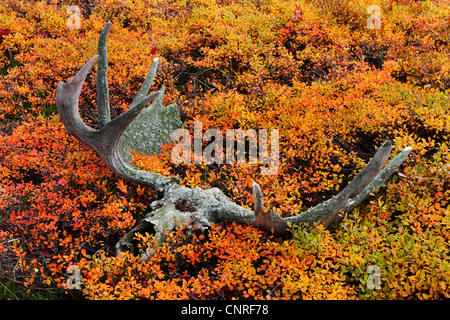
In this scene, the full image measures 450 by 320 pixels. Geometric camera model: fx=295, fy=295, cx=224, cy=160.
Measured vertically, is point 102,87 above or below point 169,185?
above

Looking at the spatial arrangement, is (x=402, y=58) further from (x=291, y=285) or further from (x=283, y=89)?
(x=291, y=285)

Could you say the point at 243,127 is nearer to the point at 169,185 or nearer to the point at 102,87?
the point at 169,185

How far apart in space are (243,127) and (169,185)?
6.93 ft

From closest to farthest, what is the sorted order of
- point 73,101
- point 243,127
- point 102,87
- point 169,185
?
point 73,101, point 102,87, point 169,185, point 243,127

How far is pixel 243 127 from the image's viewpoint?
6.00 metres

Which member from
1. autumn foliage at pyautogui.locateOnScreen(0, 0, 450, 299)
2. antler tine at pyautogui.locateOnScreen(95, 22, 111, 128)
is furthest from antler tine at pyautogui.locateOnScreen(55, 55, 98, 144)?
autumn foliage at pyautogui.locateOnScreen(0, 0, 450, 299)

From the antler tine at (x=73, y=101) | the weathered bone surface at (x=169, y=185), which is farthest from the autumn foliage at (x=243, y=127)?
the antler tine at (x=73, y=101)

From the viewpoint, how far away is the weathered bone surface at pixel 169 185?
12.4 ft

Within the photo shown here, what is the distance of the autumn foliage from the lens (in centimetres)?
358

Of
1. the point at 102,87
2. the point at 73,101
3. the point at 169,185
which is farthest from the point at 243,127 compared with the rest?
the point at 73,101

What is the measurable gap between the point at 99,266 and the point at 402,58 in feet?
26.2

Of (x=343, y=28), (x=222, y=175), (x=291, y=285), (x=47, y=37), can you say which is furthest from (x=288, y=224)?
(x=47, y=37)

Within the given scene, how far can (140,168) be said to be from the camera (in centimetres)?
497
